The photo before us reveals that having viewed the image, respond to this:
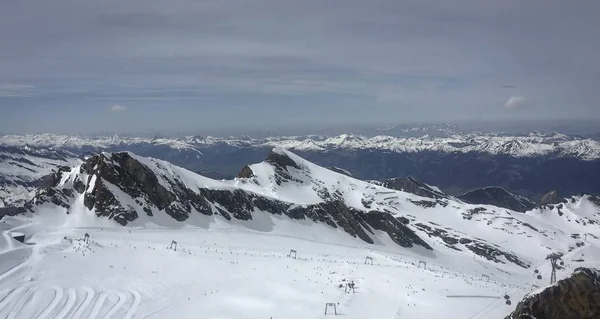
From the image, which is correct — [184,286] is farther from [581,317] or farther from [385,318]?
[581,317]

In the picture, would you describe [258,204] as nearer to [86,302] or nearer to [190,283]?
[190,283]

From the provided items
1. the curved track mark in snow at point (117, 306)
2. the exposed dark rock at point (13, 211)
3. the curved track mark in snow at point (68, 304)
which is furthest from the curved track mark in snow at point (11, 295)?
the exposed dark rock at point (13, 211)

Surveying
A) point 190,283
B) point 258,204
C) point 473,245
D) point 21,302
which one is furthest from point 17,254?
point 473,245

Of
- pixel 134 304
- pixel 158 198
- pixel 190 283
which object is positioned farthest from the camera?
pixel 158 198

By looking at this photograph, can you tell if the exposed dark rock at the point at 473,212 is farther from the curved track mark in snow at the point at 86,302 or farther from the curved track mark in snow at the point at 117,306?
the curved track mark in snow at the point at 86,302

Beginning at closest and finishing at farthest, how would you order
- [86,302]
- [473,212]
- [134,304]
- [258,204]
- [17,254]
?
[86,302] < [134,304] < [17,254] < [258,204] < [473,212]

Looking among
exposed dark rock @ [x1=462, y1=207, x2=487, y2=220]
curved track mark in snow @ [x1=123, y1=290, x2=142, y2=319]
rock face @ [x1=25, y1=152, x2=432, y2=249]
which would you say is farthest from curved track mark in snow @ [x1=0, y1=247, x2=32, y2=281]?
exposed dark rock @ [x1=462, y1=207, x2=487, y2=220]

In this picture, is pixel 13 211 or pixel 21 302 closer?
pixel 21 302
